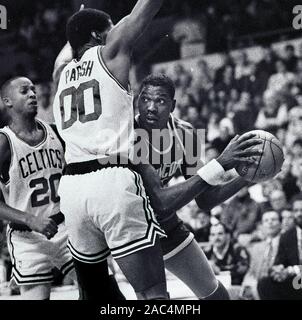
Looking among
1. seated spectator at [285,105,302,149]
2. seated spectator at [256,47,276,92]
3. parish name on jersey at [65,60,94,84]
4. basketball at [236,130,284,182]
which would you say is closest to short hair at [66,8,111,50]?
parish name on jersey at [65,60,94,84]

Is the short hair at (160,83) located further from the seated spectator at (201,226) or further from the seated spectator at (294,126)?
the seated spectator at (294,126)

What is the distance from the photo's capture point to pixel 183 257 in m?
3.89

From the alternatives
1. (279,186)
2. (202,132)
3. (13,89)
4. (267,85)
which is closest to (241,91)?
(267,85)

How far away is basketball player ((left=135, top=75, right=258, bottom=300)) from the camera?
385cm

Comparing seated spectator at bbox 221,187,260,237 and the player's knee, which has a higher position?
the player's knee

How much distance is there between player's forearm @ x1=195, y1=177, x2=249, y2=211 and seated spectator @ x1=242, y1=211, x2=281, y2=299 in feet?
3.67

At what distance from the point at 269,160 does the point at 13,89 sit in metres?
1.55

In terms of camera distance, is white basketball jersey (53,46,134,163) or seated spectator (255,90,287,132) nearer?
white basketball jersey (53,46,134,163)

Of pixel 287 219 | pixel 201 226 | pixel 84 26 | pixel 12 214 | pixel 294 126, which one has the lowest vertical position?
pixel 201 226

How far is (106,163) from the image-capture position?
306 cm

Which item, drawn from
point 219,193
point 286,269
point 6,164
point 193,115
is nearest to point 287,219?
point 286,269

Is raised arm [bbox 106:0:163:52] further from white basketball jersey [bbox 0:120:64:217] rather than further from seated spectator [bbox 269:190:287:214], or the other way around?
seated spectator [bbox 269:190:287:214]

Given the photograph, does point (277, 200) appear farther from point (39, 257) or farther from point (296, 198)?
point (39, 257)

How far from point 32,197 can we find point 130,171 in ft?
2.84
